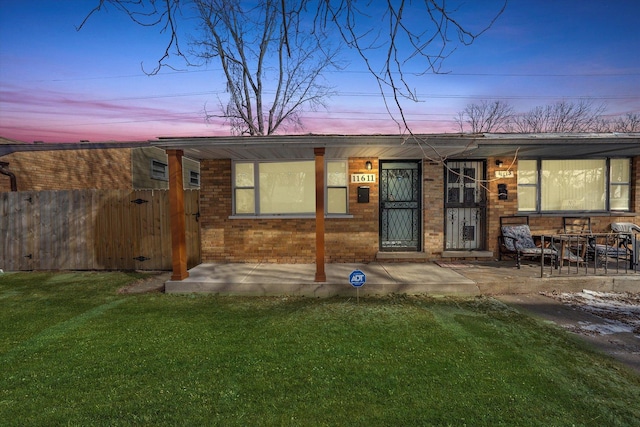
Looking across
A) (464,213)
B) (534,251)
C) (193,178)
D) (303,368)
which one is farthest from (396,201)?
(193,178)

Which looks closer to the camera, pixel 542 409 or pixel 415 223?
pixel 542 409

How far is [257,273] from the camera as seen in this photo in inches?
269

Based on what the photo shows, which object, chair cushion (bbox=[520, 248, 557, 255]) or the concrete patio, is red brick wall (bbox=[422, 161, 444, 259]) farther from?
chair cushion (bbox=[520, 248, 557, 255])

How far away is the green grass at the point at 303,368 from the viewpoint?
2639 mm

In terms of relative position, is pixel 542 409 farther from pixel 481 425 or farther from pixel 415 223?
pixel 415 223

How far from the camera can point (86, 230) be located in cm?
789

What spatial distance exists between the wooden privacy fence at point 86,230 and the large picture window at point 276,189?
1.47 meters

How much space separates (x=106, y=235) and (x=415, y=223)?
304 inches

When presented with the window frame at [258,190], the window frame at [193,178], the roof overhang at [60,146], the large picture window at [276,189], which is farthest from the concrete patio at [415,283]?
the window frame at [193,178]

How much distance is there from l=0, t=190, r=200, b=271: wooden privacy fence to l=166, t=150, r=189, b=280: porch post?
5.43 ft

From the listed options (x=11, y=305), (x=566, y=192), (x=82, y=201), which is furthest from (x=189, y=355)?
(x=566, y=192)

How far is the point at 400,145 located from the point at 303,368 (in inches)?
167

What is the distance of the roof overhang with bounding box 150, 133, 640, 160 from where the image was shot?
5.97 m

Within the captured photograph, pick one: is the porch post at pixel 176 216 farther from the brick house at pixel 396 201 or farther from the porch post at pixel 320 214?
the porch post at pixel 320 214
